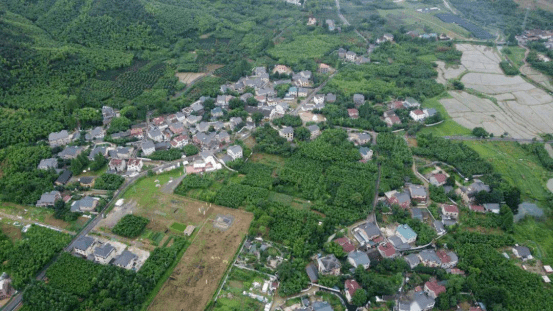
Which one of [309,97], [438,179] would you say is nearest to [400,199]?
[438,179]

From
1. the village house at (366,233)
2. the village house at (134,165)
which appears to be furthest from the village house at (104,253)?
the village house at (366,233)

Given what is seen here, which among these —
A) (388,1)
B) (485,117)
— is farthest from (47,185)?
(388,1)

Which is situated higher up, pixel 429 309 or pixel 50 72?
pixel 50 72

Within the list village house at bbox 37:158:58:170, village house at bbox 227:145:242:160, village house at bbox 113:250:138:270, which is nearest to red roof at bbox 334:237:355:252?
village house at bbox 227:145:242:160

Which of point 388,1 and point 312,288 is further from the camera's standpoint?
point 388,1

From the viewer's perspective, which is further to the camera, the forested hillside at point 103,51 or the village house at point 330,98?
the village house at point 330,98

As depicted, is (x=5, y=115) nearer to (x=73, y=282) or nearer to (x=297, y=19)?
(x=73, y=282)

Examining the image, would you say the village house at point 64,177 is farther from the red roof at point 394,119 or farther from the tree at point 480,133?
the tree at point 480,133
